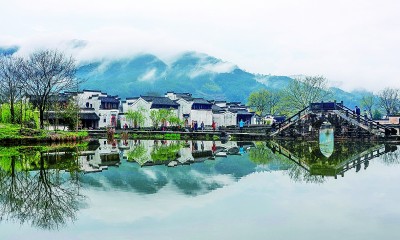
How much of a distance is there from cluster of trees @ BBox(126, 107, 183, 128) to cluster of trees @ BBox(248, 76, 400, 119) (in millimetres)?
29521

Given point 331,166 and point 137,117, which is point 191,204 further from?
point 137,117

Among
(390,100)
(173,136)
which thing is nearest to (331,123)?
(173,136)

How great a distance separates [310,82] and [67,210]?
285 feet

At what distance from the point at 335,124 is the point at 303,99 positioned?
4491 centimetres

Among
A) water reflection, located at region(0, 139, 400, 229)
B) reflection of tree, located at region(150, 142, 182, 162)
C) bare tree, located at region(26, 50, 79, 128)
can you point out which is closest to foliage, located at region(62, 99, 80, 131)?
bare tree, located at region(26, 50, 79, 128)

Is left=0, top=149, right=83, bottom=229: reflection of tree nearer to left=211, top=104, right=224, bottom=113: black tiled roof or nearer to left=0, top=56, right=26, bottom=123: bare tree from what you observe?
left=0, top=56, right=26, bottom=123: bare tree

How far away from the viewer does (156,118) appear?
233ft

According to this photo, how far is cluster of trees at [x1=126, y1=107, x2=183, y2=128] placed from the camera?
70.7 metres

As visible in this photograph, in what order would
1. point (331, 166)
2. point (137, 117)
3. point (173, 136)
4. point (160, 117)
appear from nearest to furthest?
point (331, 166) < point (173, 136) < point (160, 117) < point (137, 117)

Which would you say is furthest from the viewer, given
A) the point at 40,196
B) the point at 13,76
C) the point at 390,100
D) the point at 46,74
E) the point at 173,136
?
the point at 390,100

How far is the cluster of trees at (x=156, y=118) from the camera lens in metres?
70.7

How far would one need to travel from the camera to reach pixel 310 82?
93.9m

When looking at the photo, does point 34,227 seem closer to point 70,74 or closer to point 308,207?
point 308,207

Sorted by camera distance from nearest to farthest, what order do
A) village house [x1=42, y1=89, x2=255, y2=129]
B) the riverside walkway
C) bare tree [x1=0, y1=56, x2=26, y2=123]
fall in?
the riverside walkway < bare tree [x1=0, y1=56, x2=26, y2=123] < village house [x1=42, y1=89, x2=255, y2=129]
